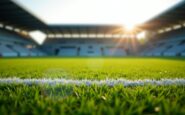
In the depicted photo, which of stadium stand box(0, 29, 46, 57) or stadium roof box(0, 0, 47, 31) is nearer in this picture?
stadium roof box(0, 0, 47, 31)

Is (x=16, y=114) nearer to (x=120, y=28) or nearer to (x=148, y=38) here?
(x=120, y=28)

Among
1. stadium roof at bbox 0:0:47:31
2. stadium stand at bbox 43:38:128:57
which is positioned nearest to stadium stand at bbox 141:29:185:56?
stadium stand at bbox 43:38:128:57

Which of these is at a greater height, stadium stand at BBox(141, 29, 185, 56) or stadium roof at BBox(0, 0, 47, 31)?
stadium roof at BBox(0, 0, 47, 31)

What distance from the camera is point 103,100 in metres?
2.36

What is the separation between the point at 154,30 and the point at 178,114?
50.3 meters

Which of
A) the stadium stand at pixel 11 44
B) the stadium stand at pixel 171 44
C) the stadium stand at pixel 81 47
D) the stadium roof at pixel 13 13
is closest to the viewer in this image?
the stadium roof at pixel 13 13

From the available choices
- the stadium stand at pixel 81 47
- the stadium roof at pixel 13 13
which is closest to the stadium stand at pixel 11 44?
the stadium roof at pixel 13 13

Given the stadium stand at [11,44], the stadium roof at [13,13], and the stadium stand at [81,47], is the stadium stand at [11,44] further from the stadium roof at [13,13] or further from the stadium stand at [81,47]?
the stadium stand at [81,47]

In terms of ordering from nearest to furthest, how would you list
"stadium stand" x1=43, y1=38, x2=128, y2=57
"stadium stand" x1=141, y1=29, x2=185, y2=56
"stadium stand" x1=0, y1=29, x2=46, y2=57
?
"stadium stand" x1=0, y1=29, x2=46, y2=57, "stadium stand" x1=141, y1=29, x2=185, y2=56, "stadium stand" x1=43, y1=38, x2=128, y2=57

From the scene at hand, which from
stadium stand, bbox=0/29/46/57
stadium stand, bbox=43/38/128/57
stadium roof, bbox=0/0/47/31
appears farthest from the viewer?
stadium stand, bbox=43/38/128/57

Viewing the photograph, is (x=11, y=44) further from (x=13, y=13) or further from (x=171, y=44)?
(x=171, y=44)

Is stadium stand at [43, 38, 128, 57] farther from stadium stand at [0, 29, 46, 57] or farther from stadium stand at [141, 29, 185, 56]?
stadium stand at [141, 29, 185, 56]

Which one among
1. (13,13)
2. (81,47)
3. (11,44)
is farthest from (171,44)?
(11,44)

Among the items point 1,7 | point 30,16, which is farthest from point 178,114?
point 30,16
